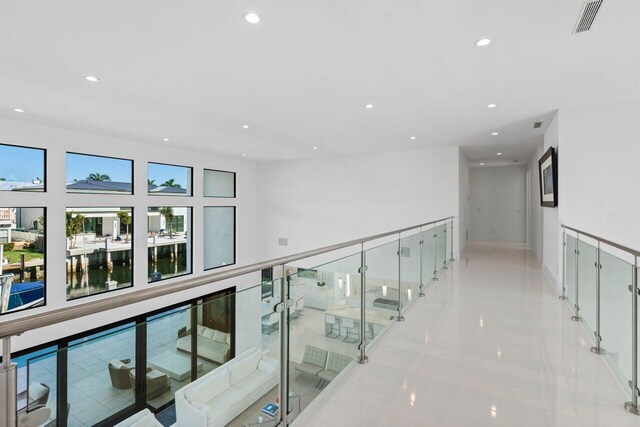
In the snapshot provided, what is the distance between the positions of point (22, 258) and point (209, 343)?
6722mm

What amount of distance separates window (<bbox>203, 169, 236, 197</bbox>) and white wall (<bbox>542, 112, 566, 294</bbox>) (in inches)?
322

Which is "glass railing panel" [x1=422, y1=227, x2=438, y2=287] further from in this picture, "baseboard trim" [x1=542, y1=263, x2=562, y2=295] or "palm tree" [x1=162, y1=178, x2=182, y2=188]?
"palm tree" [x1=162, y1=178, x2=182, y2=188]

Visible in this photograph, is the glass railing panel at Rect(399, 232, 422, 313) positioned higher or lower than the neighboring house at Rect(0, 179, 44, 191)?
lower

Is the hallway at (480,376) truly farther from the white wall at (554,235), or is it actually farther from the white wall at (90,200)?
the white wall at (90,200)

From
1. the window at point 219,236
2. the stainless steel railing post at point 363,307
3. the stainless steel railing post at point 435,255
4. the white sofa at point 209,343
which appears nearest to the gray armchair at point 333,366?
the stainless steel railing post at point 363,307

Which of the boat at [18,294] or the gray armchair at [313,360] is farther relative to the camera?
the boat at [18,294]

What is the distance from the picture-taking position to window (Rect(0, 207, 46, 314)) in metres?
5.82

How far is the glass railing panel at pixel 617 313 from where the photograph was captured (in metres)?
2.48

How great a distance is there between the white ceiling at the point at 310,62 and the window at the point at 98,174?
1.12m

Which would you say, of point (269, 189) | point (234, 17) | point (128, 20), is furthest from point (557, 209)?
point (269, 189)

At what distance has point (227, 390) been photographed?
6.05ft

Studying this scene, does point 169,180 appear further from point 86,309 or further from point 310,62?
point 86,309

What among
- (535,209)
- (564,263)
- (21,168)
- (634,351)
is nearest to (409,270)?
(564,263)

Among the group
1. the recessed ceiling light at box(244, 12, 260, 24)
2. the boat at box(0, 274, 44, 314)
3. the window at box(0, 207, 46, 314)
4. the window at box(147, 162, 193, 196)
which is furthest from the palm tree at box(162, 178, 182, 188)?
the recessed ceiling light at box(244, 12, 260, 24)
